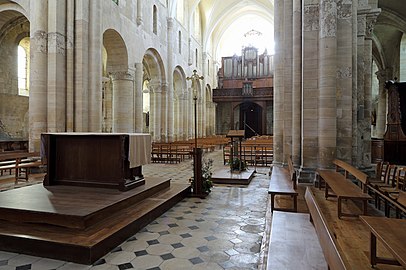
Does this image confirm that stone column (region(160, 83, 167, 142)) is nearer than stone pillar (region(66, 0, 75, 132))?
No

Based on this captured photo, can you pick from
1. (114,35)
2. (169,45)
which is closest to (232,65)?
(169,45)

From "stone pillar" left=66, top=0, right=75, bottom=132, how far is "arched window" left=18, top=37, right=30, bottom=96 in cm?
748

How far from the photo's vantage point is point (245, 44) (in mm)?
37469

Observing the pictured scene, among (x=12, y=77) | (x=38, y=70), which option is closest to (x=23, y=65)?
(x=12, y=77)

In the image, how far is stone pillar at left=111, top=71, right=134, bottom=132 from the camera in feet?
50.5

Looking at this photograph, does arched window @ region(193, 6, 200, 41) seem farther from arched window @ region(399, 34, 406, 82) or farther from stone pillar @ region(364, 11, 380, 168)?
stone pillar @ region(364, 11, 380, 168)

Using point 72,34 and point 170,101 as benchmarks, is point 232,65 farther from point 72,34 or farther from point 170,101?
point 72,34

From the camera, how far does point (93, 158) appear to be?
548 cm

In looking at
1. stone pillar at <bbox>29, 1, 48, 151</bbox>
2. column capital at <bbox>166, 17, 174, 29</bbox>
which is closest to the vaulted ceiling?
column capital at <bbox>166, 17, 174, 29</bbox>

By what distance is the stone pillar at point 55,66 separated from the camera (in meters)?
10.0

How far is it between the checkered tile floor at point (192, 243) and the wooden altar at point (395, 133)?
9.50 meters

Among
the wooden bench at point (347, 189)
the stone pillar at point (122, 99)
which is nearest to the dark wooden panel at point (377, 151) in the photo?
the wooden bench at point (347, 189)

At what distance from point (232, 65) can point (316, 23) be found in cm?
2818

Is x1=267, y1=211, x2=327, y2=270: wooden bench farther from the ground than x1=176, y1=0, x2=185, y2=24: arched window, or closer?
closer
